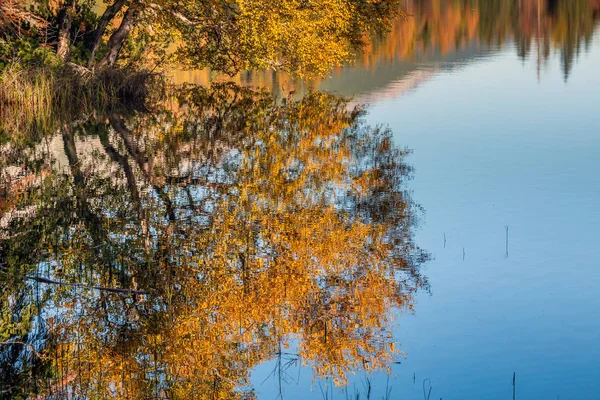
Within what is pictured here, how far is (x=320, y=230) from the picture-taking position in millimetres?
11383

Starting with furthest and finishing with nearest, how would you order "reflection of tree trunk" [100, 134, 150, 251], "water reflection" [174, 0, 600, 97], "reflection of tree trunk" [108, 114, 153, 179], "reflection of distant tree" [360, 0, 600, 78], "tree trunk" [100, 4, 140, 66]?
"reflection of distant tree" [360, 0, 600, 78]
"water reflection" [174, 0, 600, 97]
"tree trunk" [100, 4, 140, 66]
"reflection of tree trunk" [108, 114, 153, 179]
"reflection of tree trunk" [100, 134, 150, 251]

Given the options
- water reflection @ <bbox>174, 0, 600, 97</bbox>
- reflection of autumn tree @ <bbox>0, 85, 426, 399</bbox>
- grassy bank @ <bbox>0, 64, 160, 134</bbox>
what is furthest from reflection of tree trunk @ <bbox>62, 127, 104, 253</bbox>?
water reflection @ <bbox>174, 0, 600, 97</bbox>

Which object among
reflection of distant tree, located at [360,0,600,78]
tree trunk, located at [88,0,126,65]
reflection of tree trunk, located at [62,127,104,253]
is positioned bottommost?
reflection of distant tree, located at [360,0,600,78]

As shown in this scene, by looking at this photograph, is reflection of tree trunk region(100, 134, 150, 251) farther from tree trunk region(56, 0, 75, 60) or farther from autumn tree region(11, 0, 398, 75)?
autumn tree region(11, 0, 398, 75)

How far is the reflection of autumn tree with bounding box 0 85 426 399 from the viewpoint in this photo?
291 inches

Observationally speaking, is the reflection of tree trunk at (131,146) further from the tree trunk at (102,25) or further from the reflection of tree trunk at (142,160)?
the tree trunk at (102,25)

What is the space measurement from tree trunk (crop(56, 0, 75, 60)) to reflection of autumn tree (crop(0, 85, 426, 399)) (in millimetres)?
8292

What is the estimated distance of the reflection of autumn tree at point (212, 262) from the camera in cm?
738

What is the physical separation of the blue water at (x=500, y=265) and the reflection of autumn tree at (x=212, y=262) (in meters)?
0.32

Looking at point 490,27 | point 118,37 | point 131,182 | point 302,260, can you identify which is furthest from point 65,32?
point 490,27

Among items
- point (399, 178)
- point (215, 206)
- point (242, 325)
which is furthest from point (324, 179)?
point (242, 325)

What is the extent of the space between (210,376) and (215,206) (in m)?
5.94

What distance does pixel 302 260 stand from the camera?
10.1 meters

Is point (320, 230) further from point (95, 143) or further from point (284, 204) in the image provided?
point (95, 143)
